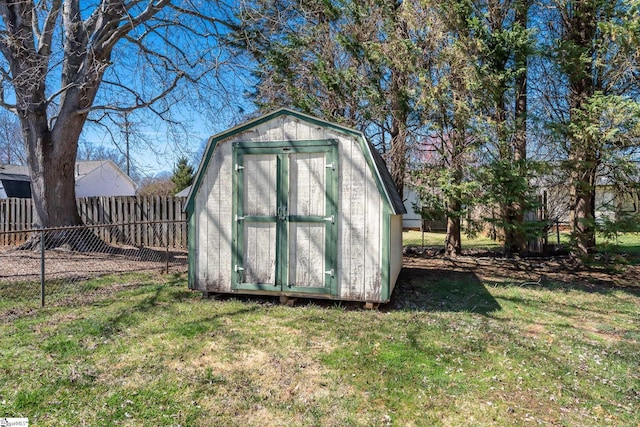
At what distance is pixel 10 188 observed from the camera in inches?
865

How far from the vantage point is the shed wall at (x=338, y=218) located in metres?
5.00

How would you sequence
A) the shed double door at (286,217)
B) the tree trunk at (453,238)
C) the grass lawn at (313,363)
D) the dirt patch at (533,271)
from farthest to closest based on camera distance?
the tree trunk at (453,238) < the dirt patch at (533,271) < the shed double door at (286,217) < the grass lawn at (313,363)

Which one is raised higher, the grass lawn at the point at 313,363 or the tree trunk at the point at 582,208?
the tree trunk at the point at 582,208

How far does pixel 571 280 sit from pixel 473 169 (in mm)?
2968

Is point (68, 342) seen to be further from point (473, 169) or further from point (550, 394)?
point (473, 169)

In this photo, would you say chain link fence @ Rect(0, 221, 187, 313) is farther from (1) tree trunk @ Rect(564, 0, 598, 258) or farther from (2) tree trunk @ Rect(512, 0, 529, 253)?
(1) tree trunk @ Rect(564, 0, 598, 258)

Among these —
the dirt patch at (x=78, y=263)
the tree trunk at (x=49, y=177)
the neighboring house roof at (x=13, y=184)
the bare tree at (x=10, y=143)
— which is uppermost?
the bare tree at (x=10, y=143)

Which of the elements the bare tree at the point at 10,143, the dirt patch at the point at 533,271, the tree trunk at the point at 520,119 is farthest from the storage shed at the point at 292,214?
the bare tree at the point at 10,143

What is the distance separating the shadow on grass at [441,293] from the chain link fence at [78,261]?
4267 mm

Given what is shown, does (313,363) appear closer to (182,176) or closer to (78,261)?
(78,261)

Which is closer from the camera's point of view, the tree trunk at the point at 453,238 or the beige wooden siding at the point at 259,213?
the beige wooden siding at the point at 259,213

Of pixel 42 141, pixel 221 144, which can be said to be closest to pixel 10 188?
pixel 42 141

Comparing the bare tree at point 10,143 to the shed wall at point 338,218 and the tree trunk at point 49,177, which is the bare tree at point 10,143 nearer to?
the tree trunk at point 49,177

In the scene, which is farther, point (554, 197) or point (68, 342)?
point (554, 197)
